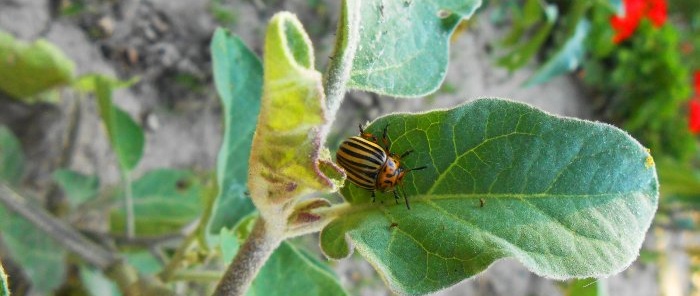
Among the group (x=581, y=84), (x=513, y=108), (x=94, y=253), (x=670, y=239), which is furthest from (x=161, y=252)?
(x=670, y=239)

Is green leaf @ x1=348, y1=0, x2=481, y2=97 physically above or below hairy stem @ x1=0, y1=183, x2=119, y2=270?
above


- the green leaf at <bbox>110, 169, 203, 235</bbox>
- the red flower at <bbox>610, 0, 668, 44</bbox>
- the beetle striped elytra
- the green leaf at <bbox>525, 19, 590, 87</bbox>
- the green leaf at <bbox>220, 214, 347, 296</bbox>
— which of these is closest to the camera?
the beetle striped elytra

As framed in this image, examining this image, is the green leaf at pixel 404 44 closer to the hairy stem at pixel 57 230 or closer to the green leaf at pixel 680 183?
the hairy stem at pixel 57 230

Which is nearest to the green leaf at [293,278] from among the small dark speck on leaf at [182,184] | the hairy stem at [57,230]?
the hairy stem at [57,230]

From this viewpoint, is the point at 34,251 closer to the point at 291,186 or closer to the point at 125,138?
the point at 125,138

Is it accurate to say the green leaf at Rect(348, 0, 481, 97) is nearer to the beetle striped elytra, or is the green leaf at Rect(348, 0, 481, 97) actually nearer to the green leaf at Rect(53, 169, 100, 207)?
the beetle striped elytra

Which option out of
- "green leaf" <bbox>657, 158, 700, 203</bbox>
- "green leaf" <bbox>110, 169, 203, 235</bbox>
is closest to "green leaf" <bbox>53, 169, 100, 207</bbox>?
"green leaf" <bbox>110, 169, 203, 235</bbox>

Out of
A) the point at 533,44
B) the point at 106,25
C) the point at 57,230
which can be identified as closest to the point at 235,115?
the point at 57,230
